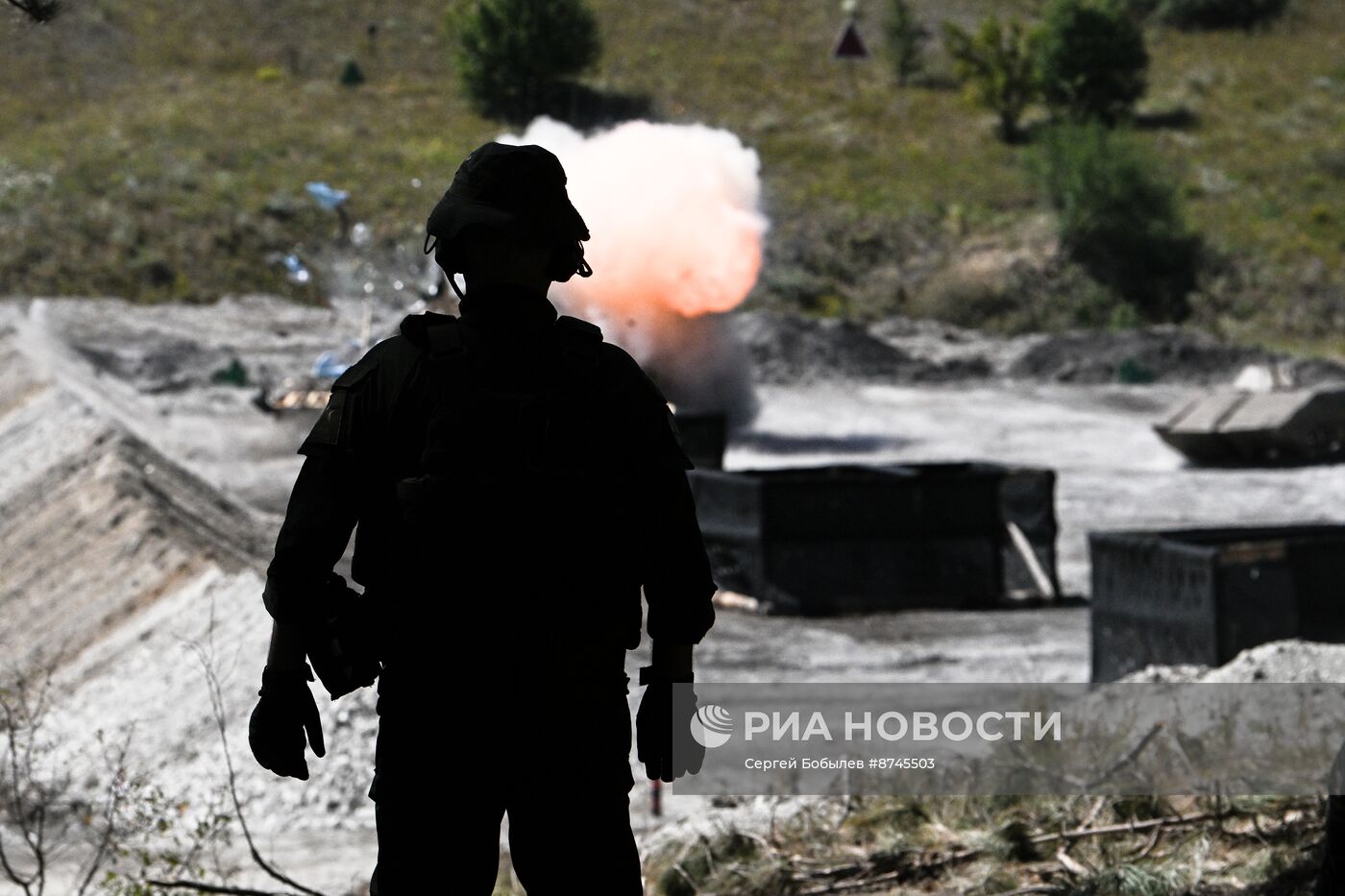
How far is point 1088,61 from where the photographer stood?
64750mm

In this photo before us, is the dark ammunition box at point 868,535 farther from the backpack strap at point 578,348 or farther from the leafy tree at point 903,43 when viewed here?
the leafy tree at point 903,43

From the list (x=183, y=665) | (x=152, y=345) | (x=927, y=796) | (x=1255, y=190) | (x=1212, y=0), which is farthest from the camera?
(x=1212, y=0)

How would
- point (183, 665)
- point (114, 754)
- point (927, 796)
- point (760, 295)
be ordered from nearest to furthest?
Result: 1. point (927, 796)
2. point (114, 754)
3. point (183, 665)
4. point (760, 295)

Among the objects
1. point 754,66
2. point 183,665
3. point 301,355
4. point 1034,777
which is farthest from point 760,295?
point 1034,777

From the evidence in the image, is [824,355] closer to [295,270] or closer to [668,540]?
[295,270]

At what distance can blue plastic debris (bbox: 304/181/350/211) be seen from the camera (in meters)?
46.6

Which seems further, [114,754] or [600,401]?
[114,754]

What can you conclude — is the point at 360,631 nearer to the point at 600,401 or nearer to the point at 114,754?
the point at 600,401

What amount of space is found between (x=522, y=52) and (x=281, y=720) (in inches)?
2527

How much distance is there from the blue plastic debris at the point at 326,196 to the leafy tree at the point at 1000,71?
2279 cm

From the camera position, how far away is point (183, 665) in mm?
11766

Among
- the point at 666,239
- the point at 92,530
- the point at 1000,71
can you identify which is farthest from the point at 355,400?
the point at 1000,71

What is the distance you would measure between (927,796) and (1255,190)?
56.4 m
